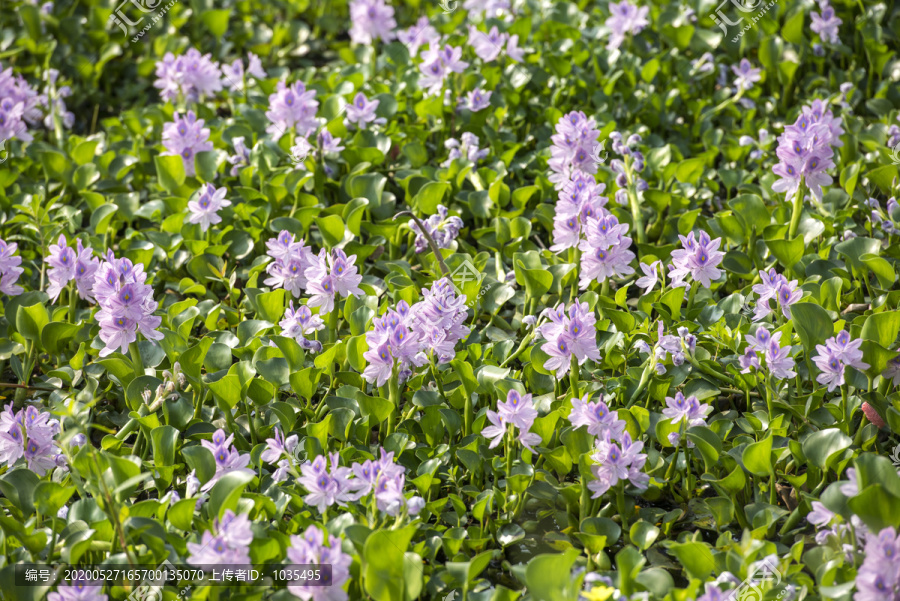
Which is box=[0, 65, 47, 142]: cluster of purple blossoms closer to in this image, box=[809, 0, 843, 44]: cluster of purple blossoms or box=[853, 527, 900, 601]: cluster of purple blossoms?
box=[853, 527, 900, 601]: cluster of purple blossoms

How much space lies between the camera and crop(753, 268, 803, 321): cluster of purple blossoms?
2529 mm

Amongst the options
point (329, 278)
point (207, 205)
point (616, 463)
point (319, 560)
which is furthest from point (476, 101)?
point (319, 560)

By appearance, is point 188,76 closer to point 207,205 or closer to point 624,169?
point 207,205

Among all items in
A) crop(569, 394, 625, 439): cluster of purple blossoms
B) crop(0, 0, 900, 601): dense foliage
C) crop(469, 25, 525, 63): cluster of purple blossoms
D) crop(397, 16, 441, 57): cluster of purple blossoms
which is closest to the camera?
crop(0, 0, 900, 601): dense foliage

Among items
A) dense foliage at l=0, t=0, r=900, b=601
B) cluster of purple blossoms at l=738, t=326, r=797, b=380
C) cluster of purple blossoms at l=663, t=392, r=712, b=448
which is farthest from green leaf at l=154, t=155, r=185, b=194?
cluster of purple blossoms at l=738, t=326, r=797, b=380

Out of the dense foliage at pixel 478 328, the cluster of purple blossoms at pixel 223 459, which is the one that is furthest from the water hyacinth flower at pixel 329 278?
the cluster of purple blossoms at pixel 223 459

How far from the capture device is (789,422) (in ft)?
8.06

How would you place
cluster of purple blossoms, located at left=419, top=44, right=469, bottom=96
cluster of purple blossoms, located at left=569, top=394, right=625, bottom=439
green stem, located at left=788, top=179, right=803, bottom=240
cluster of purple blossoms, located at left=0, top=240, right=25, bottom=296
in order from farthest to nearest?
cluster of purple blossoms, located at left=419, top=44, right=469, bottom=96 < green stem, located at left=788, top=179, right=803, bottom=240 < cluster of purple blossoms, located at left=0, top=240, right=25, bottom=296 < cluster of purple blossoms, located at left=569, top=394, right=625, bottom=439

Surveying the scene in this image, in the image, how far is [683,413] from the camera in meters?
2.33

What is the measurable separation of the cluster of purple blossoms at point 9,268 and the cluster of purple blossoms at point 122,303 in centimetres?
60

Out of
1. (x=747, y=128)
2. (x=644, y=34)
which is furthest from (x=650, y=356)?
(x=644, y=34)

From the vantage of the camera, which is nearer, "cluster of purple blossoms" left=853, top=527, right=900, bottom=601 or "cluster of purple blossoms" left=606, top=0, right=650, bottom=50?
"cluster of purple blossoms" left=853, top=527, right=900, bottom=601

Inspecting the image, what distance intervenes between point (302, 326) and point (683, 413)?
120cm

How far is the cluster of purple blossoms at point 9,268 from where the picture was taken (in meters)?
2.87
